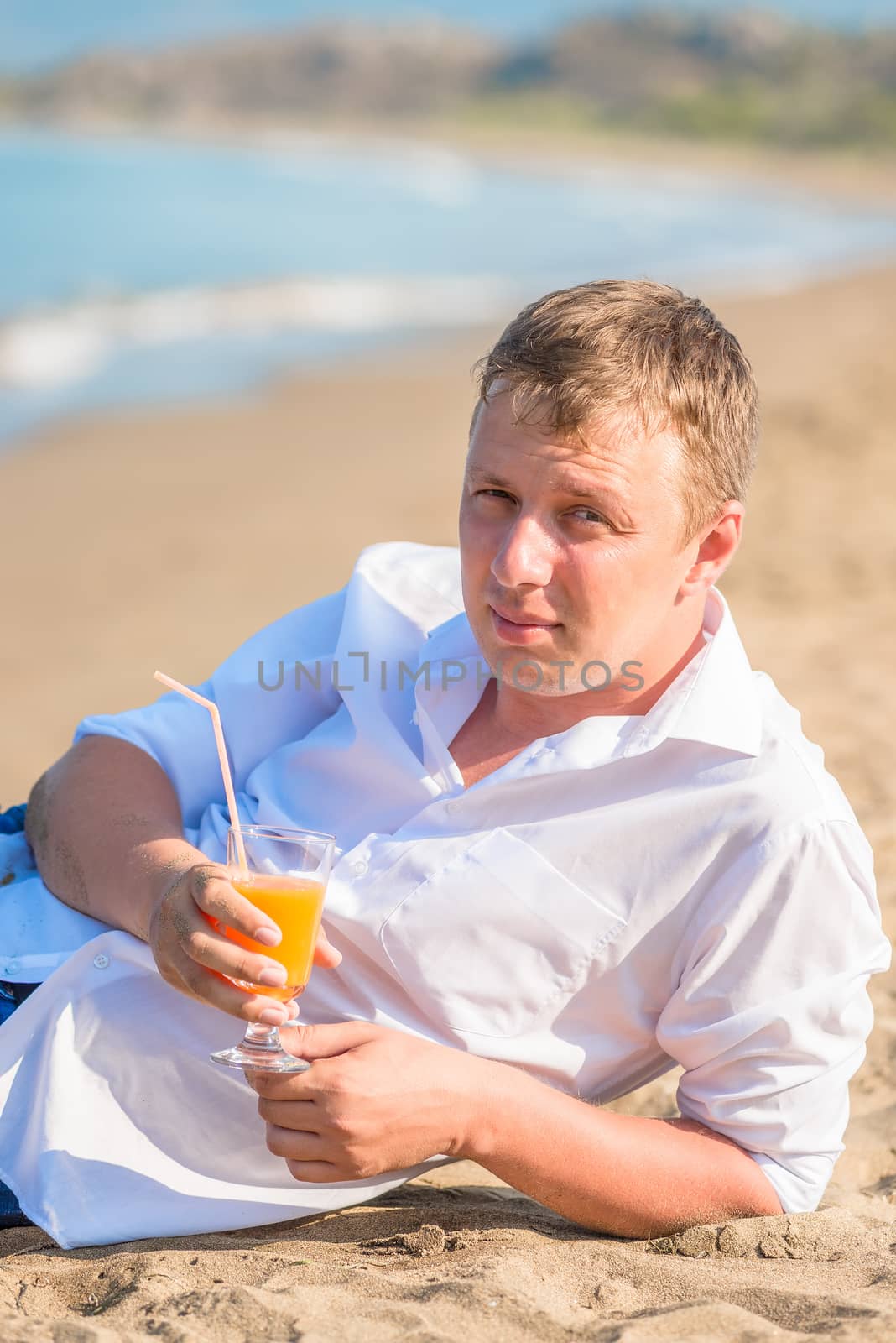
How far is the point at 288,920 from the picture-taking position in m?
2.05

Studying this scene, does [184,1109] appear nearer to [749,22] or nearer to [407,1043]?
[407,1043]

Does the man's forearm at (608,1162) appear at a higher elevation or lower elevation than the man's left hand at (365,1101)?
lower

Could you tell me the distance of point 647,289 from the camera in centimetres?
234

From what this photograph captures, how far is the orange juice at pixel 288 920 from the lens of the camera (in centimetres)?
204

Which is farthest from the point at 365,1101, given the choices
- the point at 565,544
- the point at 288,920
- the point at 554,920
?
the point at 565,544

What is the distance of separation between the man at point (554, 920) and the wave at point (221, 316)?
9887 millimetres

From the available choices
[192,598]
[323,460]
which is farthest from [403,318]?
[192,598]

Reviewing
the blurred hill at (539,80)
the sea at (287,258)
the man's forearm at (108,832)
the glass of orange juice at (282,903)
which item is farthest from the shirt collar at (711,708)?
the blurred hill at (539,80)

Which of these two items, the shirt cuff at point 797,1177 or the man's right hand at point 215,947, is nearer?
the man's right hand at point 215,947

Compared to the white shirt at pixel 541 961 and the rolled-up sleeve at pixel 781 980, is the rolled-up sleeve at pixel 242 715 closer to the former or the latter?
the white shirt at pixel 541 961

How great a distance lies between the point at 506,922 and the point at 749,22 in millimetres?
133768

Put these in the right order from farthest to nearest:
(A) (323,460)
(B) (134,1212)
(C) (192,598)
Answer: (A) (323,460), (C) (192,598), (B) (134,1212)

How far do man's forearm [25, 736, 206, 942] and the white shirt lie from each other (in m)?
0.08

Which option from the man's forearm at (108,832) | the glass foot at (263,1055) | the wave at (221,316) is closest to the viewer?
the glass foot at (263,1055)
